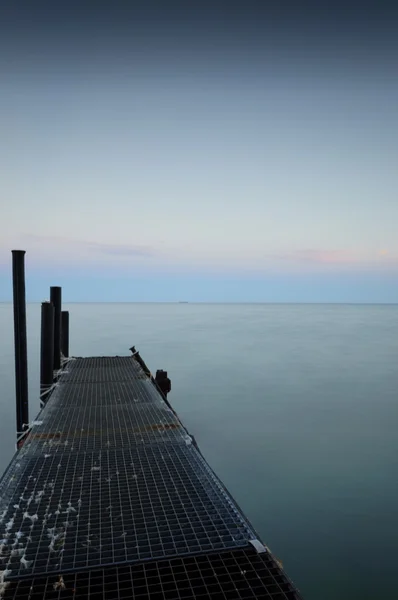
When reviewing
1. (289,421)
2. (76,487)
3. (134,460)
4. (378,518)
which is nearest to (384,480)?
(378,518)

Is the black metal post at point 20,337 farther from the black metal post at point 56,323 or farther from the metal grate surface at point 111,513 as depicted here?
the metal grate surface at point 111,513

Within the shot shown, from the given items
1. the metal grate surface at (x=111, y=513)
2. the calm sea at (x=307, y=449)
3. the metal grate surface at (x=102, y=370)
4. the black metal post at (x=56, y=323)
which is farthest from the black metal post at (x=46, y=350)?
the metal grate surface at (x=111, y=513)

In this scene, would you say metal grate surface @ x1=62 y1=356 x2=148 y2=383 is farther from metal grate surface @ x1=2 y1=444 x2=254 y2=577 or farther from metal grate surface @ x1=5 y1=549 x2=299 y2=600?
metal grate surface @ x1=5 y1=549 x2=299 y2=600

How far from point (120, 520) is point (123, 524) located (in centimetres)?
12

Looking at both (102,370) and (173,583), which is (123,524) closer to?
(173,583)

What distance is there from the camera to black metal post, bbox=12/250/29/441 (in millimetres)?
12913

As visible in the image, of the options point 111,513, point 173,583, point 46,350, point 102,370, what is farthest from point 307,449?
point 173,583

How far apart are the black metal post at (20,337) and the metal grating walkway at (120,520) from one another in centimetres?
396

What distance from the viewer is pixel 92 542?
492 cm

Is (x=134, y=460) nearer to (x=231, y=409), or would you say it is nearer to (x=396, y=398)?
(x=231, y=409)

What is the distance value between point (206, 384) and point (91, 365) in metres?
10.9

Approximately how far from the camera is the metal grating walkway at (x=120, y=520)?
4.31 meters

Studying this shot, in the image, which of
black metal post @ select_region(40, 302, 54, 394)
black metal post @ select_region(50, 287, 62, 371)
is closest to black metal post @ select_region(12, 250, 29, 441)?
black metal post @ select_region(40, 302, 54, 394)

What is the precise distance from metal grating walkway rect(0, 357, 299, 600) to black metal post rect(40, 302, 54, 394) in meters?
5.54
